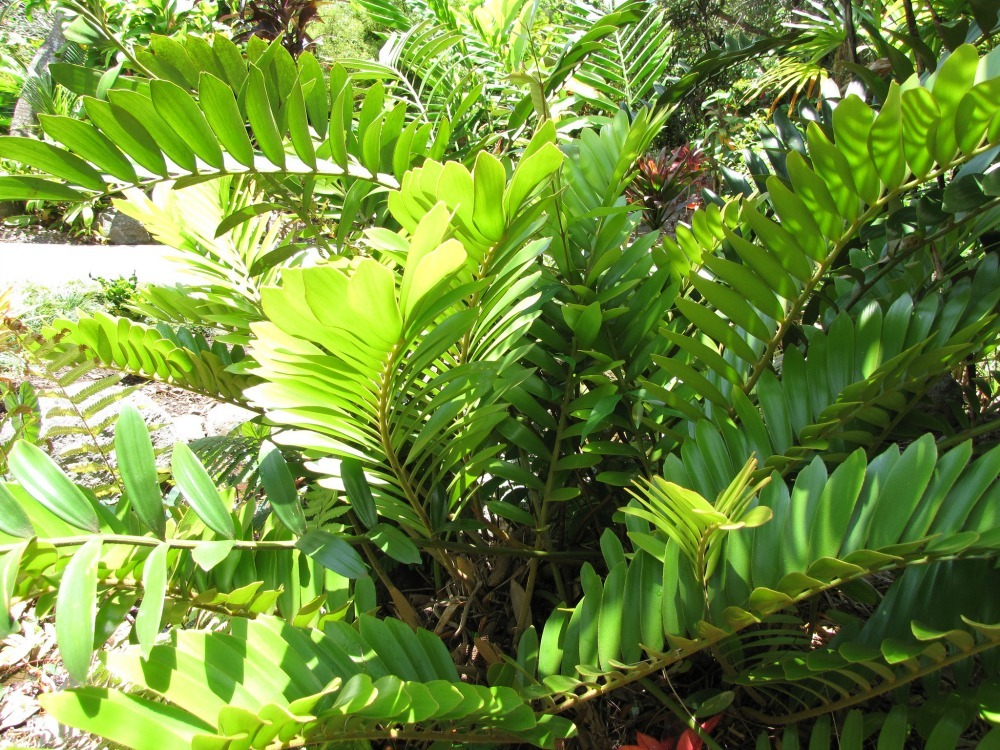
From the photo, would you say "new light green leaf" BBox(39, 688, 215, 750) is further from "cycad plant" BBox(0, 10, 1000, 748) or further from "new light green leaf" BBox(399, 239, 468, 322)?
"new light green leaf" BBox(399, 239, 468, 322)

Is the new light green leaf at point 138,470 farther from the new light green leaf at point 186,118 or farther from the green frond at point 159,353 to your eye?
the green frond at point 159,353

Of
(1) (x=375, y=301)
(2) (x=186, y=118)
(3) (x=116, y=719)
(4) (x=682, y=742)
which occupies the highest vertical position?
(2) (x=186, y=118)

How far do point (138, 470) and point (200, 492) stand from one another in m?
0.06

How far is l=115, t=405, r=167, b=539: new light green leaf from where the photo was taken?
70cm

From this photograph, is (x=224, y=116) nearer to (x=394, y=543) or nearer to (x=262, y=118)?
(x=262, y=118)

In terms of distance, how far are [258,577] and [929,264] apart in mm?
1217

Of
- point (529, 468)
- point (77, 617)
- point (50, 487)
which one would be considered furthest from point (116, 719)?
point (529, 468)

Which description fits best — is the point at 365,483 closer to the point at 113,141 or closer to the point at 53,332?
the point at 113,141

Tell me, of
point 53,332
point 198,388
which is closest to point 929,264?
point 198,388

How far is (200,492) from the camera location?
73 cm

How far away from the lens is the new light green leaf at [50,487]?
65cm

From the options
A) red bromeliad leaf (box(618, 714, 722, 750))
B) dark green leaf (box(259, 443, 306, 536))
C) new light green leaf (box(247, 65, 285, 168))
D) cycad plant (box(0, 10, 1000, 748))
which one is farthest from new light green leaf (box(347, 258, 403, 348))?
red bromeliad leaf (box(618, 714, 722, 750))

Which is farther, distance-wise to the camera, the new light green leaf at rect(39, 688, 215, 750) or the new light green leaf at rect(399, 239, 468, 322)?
the new light green leaf at rect(399, 239, 468, 322)

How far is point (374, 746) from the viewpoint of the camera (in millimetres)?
1041
